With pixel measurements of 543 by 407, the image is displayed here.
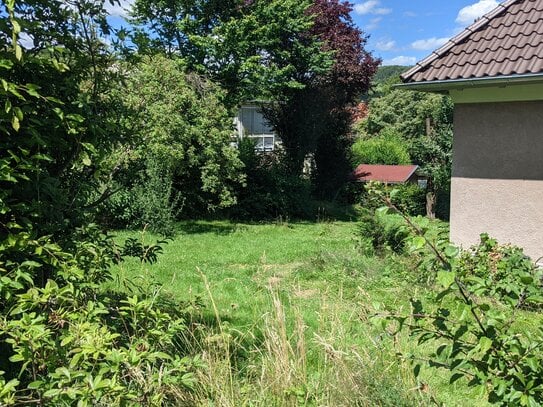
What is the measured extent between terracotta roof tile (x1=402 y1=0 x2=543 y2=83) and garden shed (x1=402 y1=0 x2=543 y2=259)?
0.01 m

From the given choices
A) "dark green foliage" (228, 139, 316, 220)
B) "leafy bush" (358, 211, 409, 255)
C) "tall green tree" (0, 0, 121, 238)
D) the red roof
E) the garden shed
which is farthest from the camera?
the red roof

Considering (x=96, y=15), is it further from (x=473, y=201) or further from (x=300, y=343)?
(x=473, y=201)

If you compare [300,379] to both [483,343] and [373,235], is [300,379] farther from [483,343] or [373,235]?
[373,235]

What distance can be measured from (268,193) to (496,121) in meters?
10.00

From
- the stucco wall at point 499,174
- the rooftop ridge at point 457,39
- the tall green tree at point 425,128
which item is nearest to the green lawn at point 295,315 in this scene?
the stucco wall at point 499,174

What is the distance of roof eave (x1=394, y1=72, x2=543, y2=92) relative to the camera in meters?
6.11

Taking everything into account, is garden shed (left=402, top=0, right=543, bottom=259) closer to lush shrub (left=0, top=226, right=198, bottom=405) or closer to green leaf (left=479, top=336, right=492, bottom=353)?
green leaf (left=479, top=336, right=492, bottom=353)

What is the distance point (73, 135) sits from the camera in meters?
2.40

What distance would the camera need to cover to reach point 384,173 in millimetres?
22703

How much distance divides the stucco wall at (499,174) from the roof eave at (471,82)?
1.58 ft

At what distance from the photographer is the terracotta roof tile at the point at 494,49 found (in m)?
6.47

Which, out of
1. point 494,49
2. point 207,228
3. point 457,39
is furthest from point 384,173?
point 494,49

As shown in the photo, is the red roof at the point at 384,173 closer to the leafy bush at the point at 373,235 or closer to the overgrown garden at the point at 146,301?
the leafy bush at the point at 373,235

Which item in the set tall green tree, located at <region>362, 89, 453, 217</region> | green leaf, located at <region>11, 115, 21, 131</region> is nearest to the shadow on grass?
tall green tree, located at <region>362, 89, 453, 217</region>
